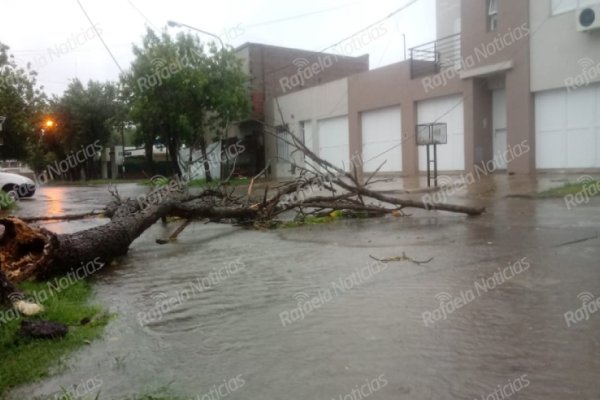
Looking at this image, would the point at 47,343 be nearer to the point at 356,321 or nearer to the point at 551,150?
the point at 356,321

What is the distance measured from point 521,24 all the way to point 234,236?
1467 cm

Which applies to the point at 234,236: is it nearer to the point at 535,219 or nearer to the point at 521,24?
the point at 535,219

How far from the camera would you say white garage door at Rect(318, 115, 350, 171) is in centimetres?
2841

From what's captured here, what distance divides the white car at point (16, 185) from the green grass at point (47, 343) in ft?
49.9

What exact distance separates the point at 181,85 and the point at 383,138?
35.4ft

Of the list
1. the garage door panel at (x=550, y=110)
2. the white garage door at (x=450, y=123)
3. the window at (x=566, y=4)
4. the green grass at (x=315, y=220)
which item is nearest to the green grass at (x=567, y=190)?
the green grass at (x=315, y=220)

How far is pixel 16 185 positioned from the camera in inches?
731

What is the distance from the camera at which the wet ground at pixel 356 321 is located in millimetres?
2984

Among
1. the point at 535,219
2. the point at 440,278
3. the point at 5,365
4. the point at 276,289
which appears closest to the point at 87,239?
the point at 276,289

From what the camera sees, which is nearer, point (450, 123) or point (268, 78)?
point (450, 123)

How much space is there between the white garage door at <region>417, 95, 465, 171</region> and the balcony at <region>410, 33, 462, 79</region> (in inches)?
56.3

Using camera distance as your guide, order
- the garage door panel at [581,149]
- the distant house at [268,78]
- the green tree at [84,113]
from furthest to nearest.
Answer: the green tree at [84,113] < the distant house at [268,78] < the garage door panel at [581,149]

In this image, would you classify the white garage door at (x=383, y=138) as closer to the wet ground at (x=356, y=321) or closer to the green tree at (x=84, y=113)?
the wet ground at (x=356, y=321)

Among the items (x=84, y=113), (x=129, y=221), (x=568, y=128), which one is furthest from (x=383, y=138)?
(x=84, y=113)
